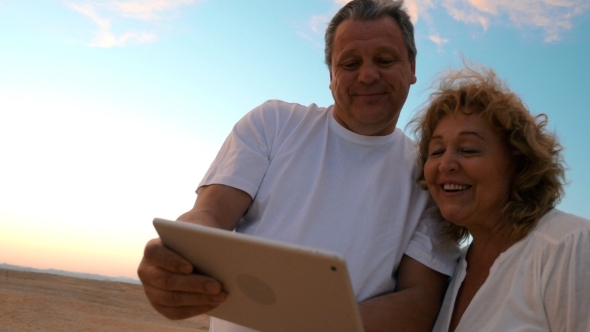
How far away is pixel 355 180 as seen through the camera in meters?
2.69

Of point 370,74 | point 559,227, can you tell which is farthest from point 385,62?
point 559,227

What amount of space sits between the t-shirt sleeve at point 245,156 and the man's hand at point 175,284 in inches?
29.2

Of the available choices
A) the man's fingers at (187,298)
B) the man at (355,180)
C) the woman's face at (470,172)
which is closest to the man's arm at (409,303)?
the man at (355,180)

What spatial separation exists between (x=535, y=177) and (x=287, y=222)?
3.95 ft

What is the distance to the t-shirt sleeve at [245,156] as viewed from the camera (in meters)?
2.60

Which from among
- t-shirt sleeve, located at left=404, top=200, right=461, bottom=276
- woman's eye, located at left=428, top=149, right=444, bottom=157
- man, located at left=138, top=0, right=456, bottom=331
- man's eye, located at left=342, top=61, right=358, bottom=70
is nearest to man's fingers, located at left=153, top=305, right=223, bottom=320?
man, located at left=138, top=0, right=456, bottom=331

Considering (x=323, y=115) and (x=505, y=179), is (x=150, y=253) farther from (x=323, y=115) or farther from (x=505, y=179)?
(x=505, y=179)

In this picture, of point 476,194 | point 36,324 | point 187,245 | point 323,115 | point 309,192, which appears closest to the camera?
point 187,245

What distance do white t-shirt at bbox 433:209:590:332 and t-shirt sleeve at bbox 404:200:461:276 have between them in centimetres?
31

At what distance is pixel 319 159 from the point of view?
2.75m

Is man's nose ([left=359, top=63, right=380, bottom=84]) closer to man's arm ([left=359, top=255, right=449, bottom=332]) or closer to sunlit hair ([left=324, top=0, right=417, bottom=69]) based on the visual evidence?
sunlit hair ([left=324, top=0, right=417, bottom=69])

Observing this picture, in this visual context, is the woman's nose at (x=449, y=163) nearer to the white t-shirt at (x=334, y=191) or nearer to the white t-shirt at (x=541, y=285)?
the white t-shirt at (x=334, y=191)

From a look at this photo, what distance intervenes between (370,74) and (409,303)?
3.76 feet

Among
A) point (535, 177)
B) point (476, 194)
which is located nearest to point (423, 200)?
point (476, 194)
